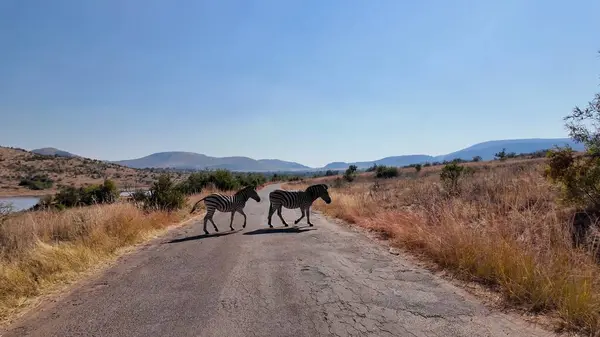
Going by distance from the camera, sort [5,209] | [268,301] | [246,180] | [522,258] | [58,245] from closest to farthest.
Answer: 1. [268,301]
2. [522,258]
3. [58,245]
4. [5,209]
5. [246,180]

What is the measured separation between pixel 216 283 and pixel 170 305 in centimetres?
126

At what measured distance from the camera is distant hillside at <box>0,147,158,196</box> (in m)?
73.7

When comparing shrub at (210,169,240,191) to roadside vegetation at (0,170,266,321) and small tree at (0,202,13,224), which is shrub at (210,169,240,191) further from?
small tree at (0,202,13,224)

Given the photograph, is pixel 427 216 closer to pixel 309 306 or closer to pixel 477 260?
pixel 477 260

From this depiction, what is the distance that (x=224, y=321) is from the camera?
17.7 ft

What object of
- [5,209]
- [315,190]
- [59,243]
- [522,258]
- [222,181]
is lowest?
[522,258]

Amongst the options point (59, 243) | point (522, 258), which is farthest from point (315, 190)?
point (522, 258)

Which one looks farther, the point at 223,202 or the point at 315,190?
the point at 315,190

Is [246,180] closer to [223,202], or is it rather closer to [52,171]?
[223,202]

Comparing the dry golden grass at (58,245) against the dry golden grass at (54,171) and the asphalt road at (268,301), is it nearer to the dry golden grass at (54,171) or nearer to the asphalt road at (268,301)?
the asphalt road at (268,301)

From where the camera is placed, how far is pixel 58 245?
32.1 feet

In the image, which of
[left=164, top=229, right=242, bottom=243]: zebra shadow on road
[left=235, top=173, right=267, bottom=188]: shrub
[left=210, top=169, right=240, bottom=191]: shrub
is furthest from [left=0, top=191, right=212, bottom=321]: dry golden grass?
[left=210, top=169, right=240, bottom=191]: shrub

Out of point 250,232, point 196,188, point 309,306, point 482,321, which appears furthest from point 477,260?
point 196,188

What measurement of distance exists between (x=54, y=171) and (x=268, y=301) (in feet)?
319
